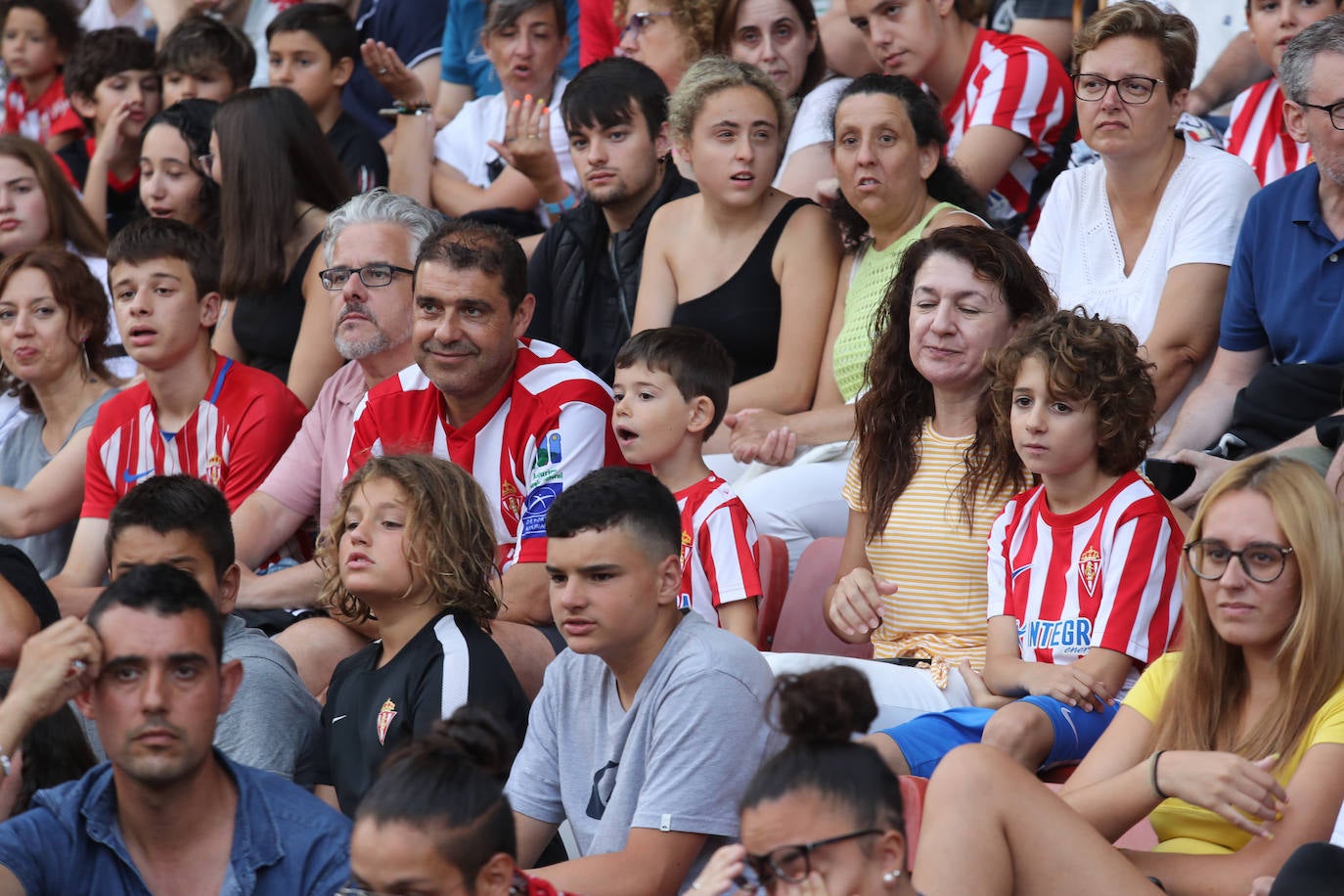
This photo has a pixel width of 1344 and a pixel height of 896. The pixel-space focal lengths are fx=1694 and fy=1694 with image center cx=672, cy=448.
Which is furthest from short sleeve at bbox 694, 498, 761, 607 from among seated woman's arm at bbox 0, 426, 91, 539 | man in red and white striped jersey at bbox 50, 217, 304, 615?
seated woman's arm at bbox 0, 426, 91, 539

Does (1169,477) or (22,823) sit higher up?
(1169,477)

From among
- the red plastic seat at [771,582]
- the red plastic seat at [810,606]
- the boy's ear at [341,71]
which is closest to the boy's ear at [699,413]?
the red plastic seat at [771,582]

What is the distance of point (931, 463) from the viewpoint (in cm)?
379

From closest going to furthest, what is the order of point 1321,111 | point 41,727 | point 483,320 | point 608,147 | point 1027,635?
point 41,727, point 1027,635, point 1321,111, point 483,320, point 608,147

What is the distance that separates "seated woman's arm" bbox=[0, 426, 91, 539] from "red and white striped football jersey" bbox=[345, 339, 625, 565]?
109 centimetres

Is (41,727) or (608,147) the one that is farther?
(608,147)

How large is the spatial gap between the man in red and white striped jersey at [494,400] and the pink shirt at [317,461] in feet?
0.66

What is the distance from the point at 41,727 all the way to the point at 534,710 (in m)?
0.89

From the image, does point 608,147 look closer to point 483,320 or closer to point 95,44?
point 483,320

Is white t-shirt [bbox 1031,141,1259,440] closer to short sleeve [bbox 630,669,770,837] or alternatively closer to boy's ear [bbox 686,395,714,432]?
boy's ear [bbox 686,395,714,432]

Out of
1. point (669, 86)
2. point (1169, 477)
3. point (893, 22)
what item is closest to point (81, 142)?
point (669, 86)

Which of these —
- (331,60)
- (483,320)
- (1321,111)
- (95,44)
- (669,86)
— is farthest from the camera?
(95,44)

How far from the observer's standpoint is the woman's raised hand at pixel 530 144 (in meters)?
5.48

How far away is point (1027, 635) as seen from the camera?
11.0 ft
